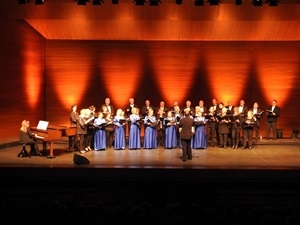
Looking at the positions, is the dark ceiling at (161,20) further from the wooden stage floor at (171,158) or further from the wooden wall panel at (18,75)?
the wooden stage floor at (171,158)

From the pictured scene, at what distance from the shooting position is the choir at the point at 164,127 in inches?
542

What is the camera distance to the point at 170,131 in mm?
14164

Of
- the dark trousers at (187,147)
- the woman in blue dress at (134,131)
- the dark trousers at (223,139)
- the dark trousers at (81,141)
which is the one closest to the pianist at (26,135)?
the dark trousers at (81,141)

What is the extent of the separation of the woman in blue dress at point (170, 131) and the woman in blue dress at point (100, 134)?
1980 mm

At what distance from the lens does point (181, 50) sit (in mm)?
17578

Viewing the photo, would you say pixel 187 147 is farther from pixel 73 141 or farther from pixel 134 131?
pixel 73 141

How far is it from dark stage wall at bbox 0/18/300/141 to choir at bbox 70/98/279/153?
9.84 feet

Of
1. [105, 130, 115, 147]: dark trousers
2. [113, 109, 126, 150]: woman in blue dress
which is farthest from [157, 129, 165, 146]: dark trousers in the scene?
[105, 130, 115, 147]: dark trousers

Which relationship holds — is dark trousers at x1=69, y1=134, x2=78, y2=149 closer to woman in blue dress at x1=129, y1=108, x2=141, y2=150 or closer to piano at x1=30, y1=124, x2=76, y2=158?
piano at x1=30, y1=124, x2=76, y2=158

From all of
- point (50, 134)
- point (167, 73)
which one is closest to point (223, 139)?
point (167, 73)

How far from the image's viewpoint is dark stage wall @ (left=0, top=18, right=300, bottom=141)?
57.2ft

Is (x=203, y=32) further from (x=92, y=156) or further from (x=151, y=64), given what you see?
(x=92, y=156)
